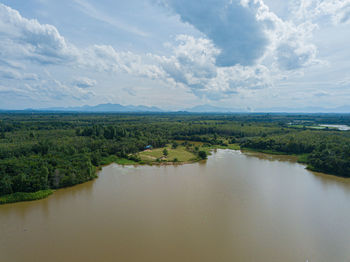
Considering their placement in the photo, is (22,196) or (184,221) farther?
(22,196)

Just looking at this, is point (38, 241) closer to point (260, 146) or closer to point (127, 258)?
point (127, 258)

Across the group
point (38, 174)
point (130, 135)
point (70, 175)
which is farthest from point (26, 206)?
point (130, 135)

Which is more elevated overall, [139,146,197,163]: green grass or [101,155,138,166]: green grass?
[139,146,197,163]: green grass

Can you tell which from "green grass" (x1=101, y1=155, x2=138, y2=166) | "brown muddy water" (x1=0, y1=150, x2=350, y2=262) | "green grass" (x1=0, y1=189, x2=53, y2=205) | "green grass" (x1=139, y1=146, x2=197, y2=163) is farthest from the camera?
"green grass" (x1=139, y1=146, x2=197, y2=163)

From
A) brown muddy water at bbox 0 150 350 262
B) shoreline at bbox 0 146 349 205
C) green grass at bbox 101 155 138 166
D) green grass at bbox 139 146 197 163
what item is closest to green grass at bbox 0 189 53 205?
shoreline at bbox 0 146 349 205

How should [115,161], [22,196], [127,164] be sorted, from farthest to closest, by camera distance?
[115,161], [127,164], [22,196]

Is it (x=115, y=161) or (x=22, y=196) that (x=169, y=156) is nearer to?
(x=115, y=161)

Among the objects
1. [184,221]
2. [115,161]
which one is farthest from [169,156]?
[184,221]

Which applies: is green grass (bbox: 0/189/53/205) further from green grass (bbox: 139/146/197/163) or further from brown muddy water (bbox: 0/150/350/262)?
green grass (bbox: 139/146/197/163)
